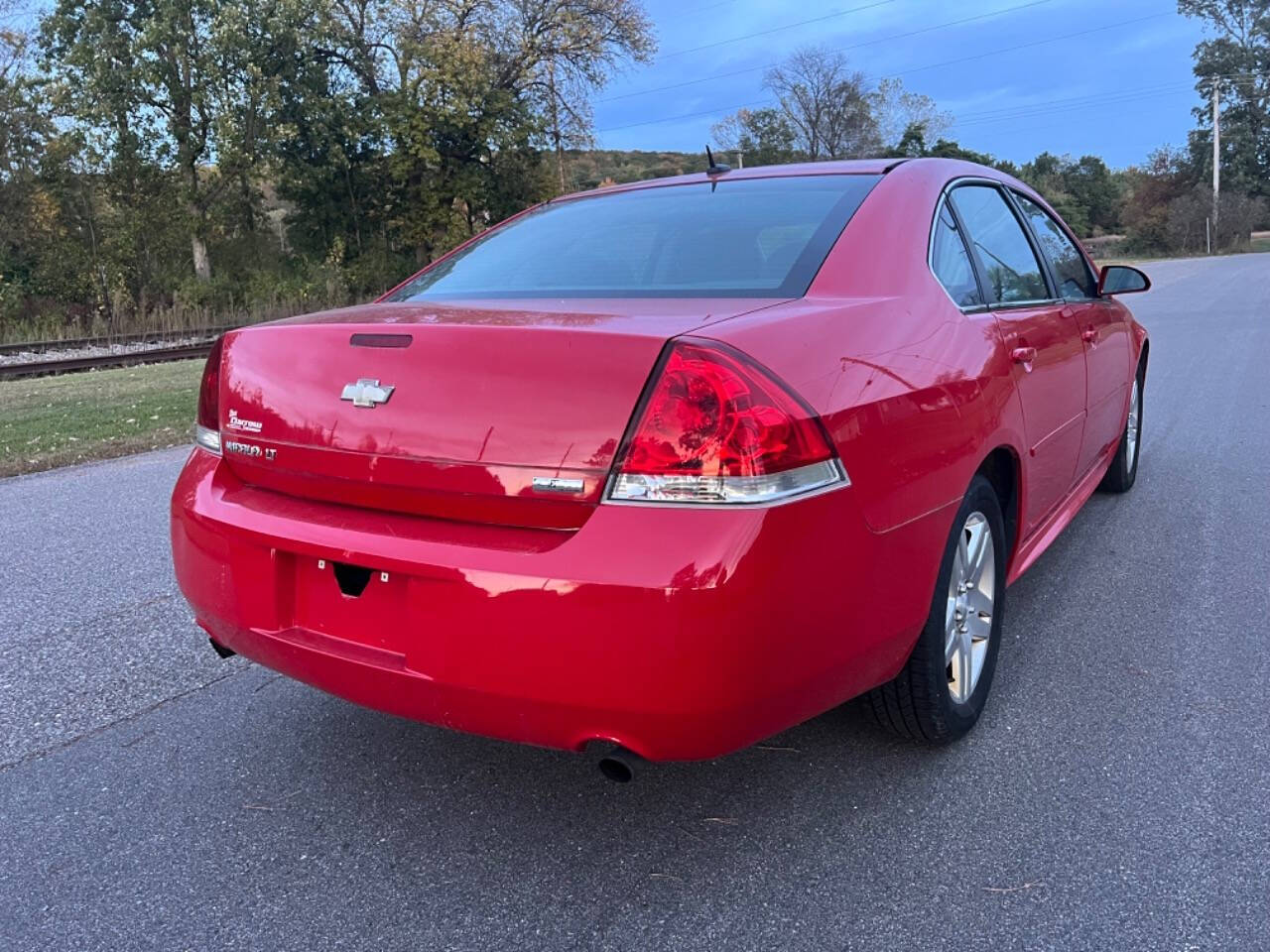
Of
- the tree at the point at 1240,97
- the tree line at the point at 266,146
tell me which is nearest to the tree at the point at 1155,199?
the tree at the point at 1240,97

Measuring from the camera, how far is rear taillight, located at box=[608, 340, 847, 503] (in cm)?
193

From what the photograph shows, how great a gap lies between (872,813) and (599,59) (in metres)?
35.1

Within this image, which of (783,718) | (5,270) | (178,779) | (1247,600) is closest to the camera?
(783,718)

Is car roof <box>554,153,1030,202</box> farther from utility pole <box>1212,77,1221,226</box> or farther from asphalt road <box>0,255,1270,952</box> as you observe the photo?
utility pole <box>1212,77,1221,226</box>

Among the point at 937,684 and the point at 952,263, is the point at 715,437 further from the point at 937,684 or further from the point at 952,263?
the point at 952,263

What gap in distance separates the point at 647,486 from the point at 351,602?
29.1 inches

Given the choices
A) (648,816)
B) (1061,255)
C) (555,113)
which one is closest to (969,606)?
(648,816)

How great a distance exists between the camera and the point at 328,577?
2.25m

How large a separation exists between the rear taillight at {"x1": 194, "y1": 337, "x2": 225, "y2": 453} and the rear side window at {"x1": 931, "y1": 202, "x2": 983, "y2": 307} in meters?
1.94

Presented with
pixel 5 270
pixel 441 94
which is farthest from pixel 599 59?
pixel 5 270

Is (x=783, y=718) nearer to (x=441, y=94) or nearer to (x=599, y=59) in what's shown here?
(x=441, y=94)

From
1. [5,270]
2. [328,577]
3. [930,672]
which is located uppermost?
[5,270]

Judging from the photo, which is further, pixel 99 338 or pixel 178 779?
pixel 99 338

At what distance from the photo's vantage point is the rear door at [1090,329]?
154 inches
